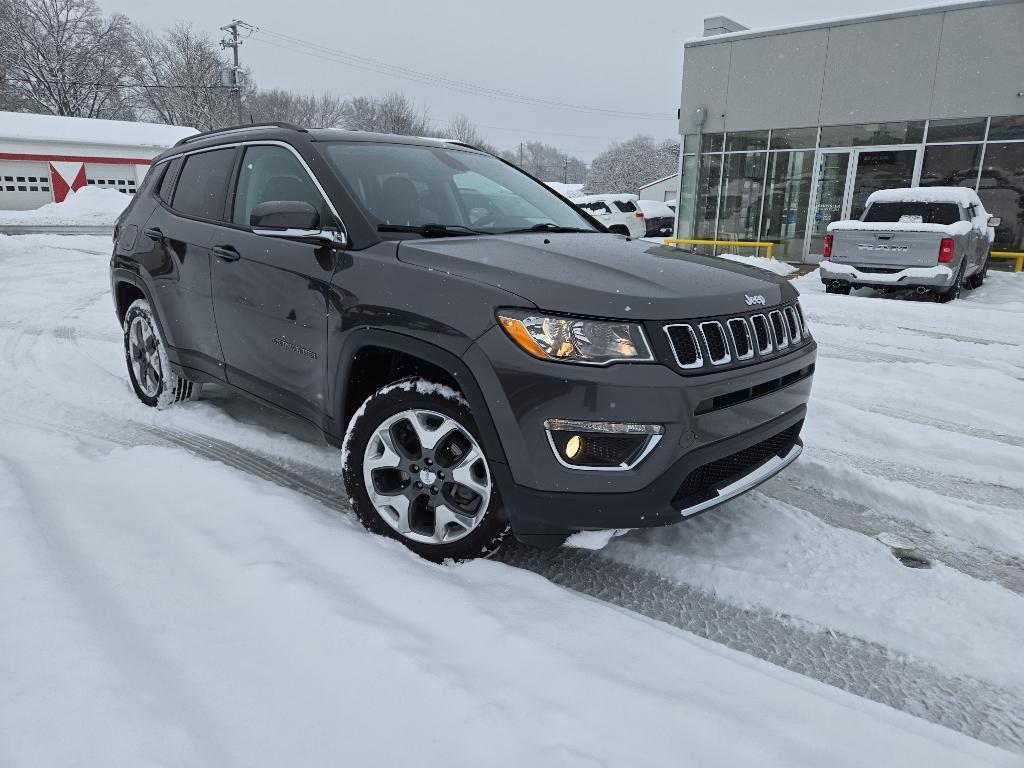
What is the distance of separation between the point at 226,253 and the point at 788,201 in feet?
58.0

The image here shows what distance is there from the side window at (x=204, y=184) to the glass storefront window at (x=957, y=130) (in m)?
17.4

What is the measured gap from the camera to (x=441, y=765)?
1623 millimetres

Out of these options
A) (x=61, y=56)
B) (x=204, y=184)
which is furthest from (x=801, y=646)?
(x=61, y=56)

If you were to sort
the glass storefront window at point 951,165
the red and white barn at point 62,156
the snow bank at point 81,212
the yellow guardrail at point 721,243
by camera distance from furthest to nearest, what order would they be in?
the red and white barn at point 62,156, the snow bank at point 81,212, the yellow guardrail at point 721,243, the glass storefront window at point 951,165

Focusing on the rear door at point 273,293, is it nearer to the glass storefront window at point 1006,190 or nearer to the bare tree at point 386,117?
the glass storefront window at point 1006,190

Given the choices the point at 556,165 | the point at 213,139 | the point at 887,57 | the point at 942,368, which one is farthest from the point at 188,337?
the point at 556,165

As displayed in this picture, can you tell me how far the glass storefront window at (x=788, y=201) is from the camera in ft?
58.3

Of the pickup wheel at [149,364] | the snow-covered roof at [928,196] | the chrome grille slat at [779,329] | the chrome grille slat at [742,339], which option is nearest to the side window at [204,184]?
the pickup wheel at [149,364]

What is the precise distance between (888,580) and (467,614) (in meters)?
1.72

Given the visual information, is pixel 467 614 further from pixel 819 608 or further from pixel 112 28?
pixel 112 28

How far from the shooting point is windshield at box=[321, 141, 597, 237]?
3023mm

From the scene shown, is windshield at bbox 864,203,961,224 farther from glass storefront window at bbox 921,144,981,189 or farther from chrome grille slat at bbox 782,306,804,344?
chrome grille slat at bbox 782,306,804,344

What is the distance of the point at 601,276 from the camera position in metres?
2.43

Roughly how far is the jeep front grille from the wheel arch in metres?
0.69
